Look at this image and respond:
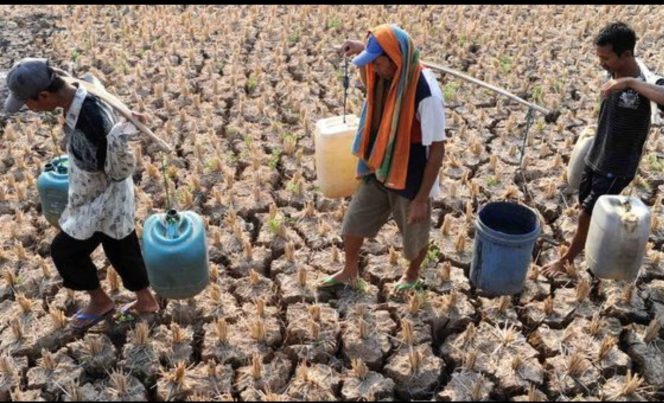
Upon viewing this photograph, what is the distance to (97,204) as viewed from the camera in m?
3.44

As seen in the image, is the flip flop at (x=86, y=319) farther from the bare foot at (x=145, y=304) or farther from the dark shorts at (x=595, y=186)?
the dark shorts at (x=595, y=186)

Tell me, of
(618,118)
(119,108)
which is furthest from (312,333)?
(618,118)

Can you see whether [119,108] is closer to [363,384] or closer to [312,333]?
[312,333]

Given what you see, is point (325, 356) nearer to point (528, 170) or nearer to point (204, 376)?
point (204, 376)

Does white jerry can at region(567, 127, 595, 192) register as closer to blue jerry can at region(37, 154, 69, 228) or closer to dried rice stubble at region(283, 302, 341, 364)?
dried rice stubble at region(283, 302, 341, 364)

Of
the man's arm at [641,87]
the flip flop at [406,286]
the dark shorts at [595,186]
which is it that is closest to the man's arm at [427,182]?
the flip flop at [406,286]

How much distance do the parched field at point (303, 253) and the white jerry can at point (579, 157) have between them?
0.13m

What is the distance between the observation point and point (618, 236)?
12.5 ft

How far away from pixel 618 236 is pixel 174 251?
2436 millimetres

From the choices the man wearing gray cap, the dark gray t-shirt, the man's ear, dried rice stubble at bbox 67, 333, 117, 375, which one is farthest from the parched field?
the dark gray t-shirt

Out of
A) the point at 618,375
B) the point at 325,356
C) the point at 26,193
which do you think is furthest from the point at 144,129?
the point at 618,375

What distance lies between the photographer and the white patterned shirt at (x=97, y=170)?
3230 mm

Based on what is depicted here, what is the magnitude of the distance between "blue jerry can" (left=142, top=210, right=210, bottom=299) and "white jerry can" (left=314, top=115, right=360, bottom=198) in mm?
1029

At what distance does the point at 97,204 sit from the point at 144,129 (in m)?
0.49
